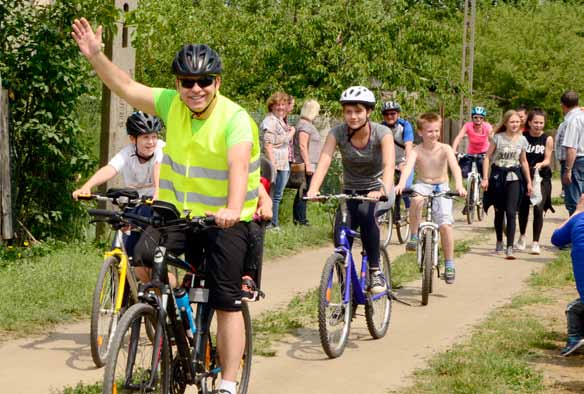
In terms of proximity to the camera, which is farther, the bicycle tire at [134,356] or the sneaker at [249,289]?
the sneaker at [249,289]

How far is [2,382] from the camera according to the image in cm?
677

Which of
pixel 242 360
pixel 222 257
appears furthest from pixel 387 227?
pixel 222 257

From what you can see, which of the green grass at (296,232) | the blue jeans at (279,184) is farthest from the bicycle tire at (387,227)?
the blue jeans at (279,184)

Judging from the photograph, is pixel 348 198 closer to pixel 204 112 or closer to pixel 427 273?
pixel 427 273

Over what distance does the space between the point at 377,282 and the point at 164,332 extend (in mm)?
3579

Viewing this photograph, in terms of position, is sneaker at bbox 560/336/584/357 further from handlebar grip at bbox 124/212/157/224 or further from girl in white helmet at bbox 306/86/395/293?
handlebar grip at bbox 124/212/157/224

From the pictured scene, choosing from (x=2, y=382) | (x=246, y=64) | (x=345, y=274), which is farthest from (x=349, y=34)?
(x=2, y=382)

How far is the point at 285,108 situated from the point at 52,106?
12.8 ft

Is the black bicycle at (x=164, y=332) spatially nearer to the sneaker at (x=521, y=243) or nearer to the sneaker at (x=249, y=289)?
the sneaker at (x=249, y=289)

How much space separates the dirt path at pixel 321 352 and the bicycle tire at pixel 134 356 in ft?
4.97

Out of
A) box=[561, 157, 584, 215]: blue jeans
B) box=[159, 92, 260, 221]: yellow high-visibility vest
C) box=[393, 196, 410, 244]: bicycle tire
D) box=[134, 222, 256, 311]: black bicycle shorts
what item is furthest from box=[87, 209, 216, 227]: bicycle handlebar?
box=[393, 196, 410, 244]: bicycle tire

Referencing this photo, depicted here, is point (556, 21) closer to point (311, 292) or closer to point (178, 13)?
point (178, 13)

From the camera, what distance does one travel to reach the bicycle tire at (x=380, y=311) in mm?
8500

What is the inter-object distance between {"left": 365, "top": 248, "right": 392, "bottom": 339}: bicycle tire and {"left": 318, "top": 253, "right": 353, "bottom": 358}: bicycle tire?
28cm
